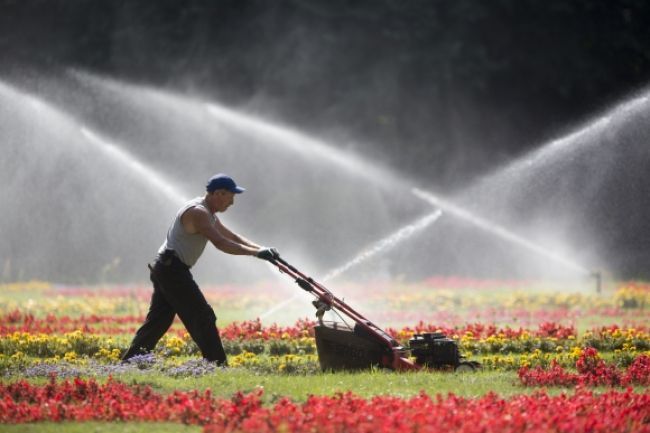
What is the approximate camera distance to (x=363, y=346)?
8953mm

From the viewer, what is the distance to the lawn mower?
8867 millimetres

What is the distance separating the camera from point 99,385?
7922 mm

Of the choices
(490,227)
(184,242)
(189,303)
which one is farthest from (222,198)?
(490,227)

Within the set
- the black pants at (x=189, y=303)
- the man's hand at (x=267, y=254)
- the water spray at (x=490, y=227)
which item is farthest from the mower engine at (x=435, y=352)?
the water spray at (x=490, y=227)

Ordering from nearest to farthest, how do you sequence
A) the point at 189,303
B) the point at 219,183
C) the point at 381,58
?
1. the point at 189,303
2. the point at 219,183
3. the point at 381,58

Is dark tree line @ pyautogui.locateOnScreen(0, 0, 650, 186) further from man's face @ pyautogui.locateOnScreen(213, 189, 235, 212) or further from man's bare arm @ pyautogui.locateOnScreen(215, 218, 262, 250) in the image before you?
man's face @ pyautogui.locateOnScreen(213, 189, 235, 212)

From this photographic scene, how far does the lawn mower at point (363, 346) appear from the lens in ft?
29.1

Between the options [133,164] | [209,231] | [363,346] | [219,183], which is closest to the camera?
[363,346]

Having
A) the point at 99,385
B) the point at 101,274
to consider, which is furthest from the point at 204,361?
the point at 101,274

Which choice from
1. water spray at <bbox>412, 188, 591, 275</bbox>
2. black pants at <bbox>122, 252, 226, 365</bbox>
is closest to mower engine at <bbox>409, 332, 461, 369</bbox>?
black pants at <bbox>122, 252, 226, 365</bbox>

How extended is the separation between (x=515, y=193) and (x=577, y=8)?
7578 millimetres

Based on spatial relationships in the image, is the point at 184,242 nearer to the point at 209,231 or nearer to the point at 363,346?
the point at 209,231

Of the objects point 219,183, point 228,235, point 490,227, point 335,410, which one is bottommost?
point 335,410

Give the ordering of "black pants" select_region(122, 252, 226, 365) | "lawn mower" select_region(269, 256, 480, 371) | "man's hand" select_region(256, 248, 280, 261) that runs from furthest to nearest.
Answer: "black pants" select_region(122, 252, 226, 365)
"lawn mower" select_region(269, 256, 480, 371)
"man's hand" select_region(256, 248, 280, 261)
